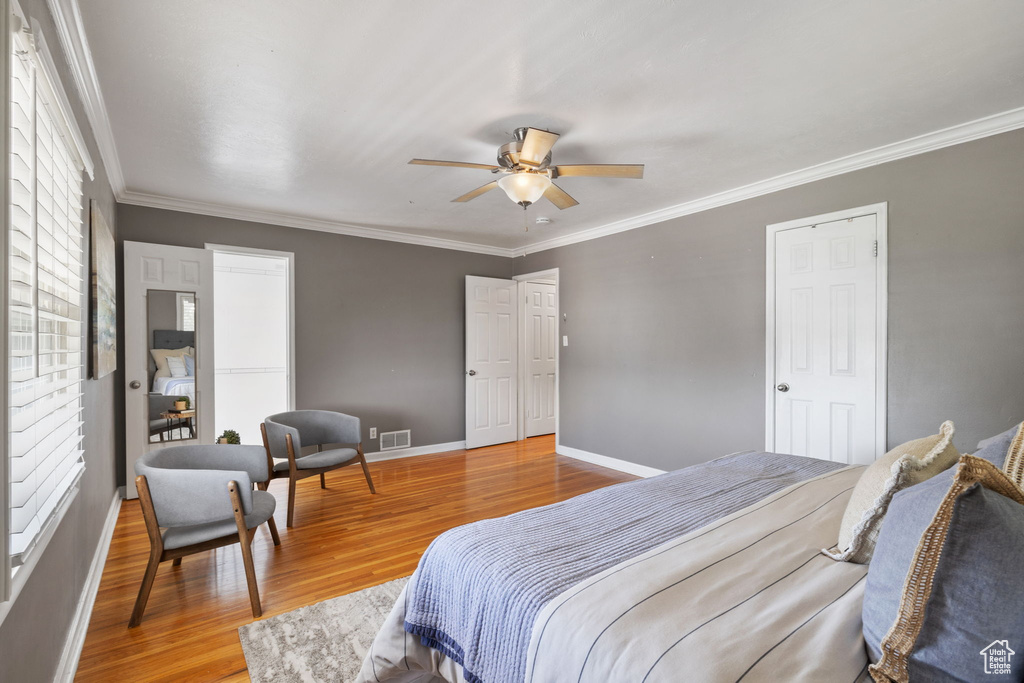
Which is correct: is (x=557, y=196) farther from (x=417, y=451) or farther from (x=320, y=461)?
(x=417, y=451)

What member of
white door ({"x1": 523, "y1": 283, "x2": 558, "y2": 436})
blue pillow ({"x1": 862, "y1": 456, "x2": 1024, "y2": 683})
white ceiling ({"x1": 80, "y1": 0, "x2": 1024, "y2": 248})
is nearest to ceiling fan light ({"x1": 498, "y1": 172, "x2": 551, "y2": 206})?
white ceiling ({"x1": 80, "y1": 0, "x2": 1024, "y2": 248})

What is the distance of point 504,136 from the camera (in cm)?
283

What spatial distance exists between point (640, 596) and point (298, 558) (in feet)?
7.97

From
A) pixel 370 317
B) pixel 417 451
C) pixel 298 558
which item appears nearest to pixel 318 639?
pixel 298 558

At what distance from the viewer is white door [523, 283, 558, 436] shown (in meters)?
6.49

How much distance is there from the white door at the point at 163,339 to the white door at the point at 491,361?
2.66 metres

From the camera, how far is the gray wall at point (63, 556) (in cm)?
126

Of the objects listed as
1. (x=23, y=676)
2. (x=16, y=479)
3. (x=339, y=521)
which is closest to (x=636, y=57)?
(x=16, y=479)

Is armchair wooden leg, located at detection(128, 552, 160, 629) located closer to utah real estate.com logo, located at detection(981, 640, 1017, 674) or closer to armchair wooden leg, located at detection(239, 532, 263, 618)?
armchair wooden leg, located at detection(239, 532, 263, 618)

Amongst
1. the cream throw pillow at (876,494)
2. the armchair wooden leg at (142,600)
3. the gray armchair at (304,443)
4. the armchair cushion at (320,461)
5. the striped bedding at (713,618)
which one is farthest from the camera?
the armchair cushion at (320,461)

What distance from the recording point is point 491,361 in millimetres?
6004

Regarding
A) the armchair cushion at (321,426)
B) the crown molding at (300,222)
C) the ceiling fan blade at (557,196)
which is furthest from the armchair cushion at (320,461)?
the ceiling fan blade at (557,196)

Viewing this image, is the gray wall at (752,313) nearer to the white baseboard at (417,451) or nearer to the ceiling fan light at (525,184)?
the white baseboard at (417,451)

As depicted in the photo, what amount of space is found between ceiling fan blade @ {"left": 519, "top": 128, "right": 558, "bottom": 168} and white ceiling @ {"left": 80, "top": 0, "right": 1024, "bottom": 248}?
143 millimetres
